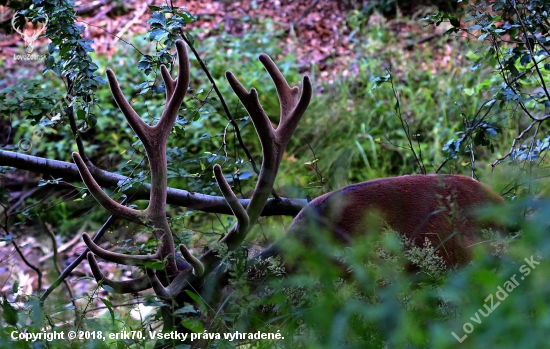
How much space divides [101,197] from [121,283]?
0.99 feet

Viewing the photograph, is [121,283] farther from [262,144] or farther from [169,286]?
[262,144]

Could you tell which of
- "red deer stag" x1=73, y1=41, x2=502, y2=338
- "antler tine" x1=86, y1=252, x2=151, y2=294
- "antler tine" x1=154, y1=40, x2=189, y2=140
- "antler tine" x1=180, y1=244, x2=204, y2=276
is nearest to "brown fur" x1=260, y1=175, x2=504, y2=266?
"red deer stag" x1=73, y1=41, x2=502, y2=338

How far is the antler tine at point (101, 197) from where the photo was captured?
2104 mm

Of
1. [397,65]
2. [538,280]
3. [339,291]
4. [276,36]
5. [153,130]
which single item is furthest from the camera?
[276,36]

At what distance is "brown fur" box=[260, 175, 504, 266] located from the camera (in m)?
2.30

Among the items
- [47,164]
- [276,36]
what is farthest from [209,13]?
[47,164]

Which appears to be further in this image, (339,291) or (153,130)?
(153,130)

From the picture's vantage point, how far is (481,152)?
18.2ft

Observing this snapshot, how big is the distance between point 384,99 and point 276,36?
6.11 feet

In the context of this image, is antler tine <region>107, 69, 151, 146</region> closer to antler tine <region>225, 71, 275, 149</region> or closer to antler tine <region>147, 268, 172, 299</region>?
antler tine <region>225, 71, 275, 149</region>

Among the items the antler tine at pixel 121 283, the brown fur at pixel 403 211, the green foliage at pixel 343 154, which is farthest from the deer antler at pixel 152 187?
the brown fur at pixel 403 211

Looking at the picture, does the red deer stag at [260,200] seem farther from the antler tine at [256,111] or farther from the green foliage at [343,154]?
the green foliage at [343,154]

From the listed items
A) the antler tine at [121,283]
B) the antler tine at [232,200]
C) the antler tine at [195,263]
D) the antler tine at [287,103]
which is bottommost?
the antler tine at [121,283]

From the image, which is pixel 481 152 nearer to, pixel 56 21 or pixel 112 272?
pixel 112 272
